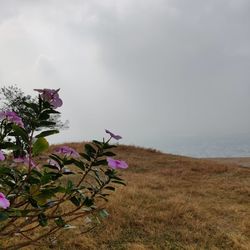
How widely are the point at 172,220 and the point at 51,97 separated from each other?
4680 millimetres

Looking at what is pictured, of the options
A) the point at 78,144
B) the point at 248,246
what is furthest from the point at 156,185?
the point at 78,144

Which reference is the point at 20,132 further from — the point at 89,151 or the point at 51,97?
the point at 89,151

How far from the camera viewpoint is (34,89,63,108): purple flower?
6.31ft

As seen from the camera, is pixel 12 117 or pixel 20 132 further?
pixel 12 117

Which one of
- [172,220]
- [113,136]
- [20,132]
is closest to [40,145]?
[20,132]

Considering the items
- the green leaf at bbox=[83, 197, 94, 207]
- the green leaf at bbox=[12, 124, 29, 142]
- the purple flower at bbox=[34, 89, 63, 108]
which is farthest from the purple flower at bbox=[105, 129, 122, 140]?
the green leaf at bbox=[83, 197, 94, 207]

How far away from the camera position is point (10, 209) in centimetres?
205

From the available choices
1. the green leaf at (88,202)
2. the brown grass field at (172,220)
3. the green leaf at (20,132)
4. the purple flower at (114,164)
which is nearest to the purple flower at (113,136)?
the purple flower at (114,164)

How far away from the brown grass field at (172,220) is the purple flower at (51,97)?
2073mm

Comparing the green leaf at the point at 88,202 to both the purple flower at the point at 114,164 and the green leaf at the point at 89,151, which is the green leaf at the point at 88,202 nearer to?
the green leaf at the point at 89,151

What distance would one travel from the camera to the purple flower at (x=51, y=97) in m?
1.92

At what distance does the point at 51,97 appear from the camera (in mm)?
1943

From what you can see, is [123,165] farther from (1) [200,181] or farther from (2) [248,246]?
(1) [200,181]

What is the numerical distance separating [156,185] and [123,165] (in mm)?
7613
